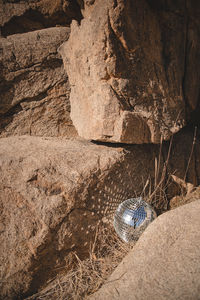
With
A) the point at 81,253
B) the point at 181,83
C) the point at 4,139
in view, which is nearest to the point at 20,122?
the point at 4,139

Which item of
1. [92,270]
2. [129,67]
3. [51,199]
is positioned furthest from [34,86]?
[92,270]

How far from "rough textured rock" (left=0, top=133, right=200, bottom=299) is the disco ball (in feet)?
0.39

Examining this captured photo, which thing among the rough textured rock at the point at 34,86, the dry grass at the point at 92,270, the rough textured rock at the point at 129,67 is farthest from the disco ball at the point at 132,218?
the rough textured rock at the point at 34,86

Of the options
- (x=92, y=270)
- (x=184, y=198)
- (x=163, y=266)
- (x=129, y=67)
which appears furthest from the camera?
(x=184, y=198)

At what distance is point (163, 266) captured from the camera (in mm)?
1078

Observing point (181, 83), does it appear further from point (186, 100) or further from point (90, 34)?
point (90, 34)

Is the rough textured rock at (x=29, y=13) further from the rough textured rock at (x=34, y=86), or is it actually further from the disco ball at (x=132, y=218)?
the disco ball at (x=132, y=218)

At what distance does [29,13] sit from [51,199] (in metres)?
2.24

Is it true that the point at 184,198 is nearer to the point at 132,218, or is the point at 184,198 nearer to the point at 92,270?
the point at 132,218

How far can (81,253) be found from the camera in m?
1.46

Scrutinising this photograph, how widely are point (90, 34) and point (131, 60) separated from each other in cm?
38

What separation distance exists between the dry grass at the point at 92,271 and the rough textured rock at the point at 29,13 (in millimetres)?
2359

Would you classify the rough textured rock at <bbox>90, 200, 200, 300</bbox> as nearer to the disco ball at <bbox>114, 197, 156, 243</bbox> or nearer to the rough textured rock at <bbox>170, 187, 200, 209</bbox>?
the disco ball at <bbox>114, 197, 156, 243</bbox>

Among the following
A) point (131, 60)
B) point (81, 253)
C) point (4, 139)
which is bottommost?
point (81, 253)
